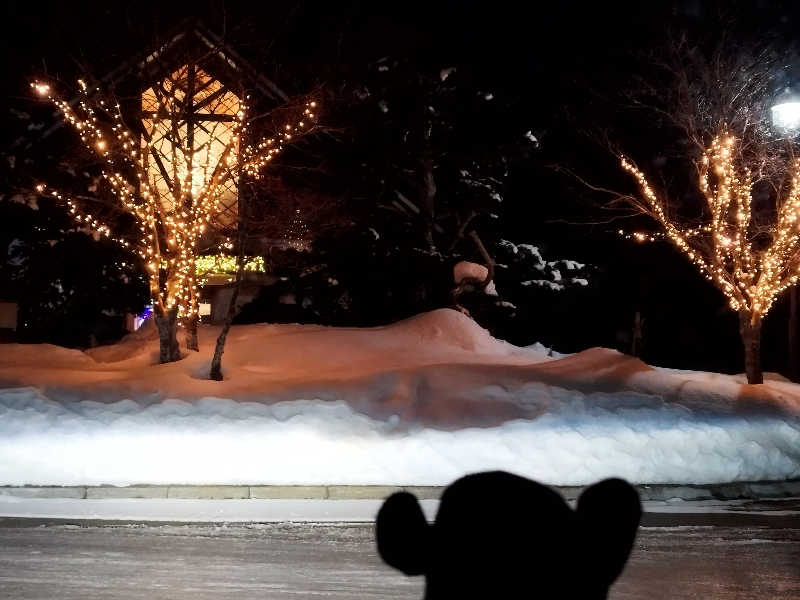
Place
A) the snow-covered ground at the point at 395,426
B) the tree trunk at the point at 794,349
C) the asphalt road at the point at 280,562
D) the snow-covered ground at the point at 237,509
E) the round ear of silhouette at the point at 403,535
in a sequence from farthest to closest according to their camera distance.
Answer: the tree trunk at the point at 794,349 → the snow-covered ground at the point at 395,426 → the snow-covered ground at the point at 237,509 → the asphalt road at the point at 280,562 → the round ear of silhouette at the point at 403,535

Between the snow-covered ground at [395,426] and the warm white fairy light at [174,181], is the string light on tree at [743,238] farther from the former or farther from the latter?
the warm white fairy light at [174,181]

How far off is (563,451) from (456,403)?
1.71 meters

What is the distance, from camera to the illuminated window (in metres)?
15.0

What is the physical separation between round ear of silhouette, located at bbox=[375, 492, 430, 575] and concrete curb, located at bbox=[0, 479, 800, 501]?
8.76 metres

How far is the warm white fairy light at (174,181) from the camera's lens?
14.9 m

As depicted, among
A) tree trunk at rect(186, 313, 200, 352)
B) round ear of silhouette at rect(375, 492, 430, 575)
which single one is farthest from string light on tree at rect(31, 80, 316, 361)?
round ear of silhouette at rect(375, 492, 430, 575)

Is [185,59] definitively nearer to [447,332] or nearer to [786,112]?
[447,332]

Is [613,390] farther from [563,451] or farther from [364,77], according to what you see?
[364,77]

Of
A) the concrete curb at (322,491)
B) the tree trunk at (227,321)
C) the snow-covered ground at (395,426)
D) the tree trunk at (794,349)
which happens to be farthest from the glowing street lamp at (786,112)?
the tree trunk at (227,321)

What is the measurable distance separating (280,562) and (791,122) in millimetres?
11527

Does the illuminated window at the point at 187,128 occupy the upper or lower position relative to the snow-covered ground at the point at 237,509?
upper

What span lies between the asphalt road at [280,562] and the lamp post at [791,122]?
704 cm

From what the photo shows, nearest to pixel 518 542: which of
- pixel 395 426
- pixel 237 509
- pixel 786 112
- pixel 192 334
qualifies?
pixel 237 509

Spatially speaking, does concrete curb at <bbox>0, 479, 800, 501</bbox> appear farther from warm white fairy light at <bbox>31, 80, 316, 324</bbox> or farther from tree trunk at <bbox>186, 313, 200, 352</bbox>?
tree trunk at <bbox>186, 313, 200, 352</bbox>
